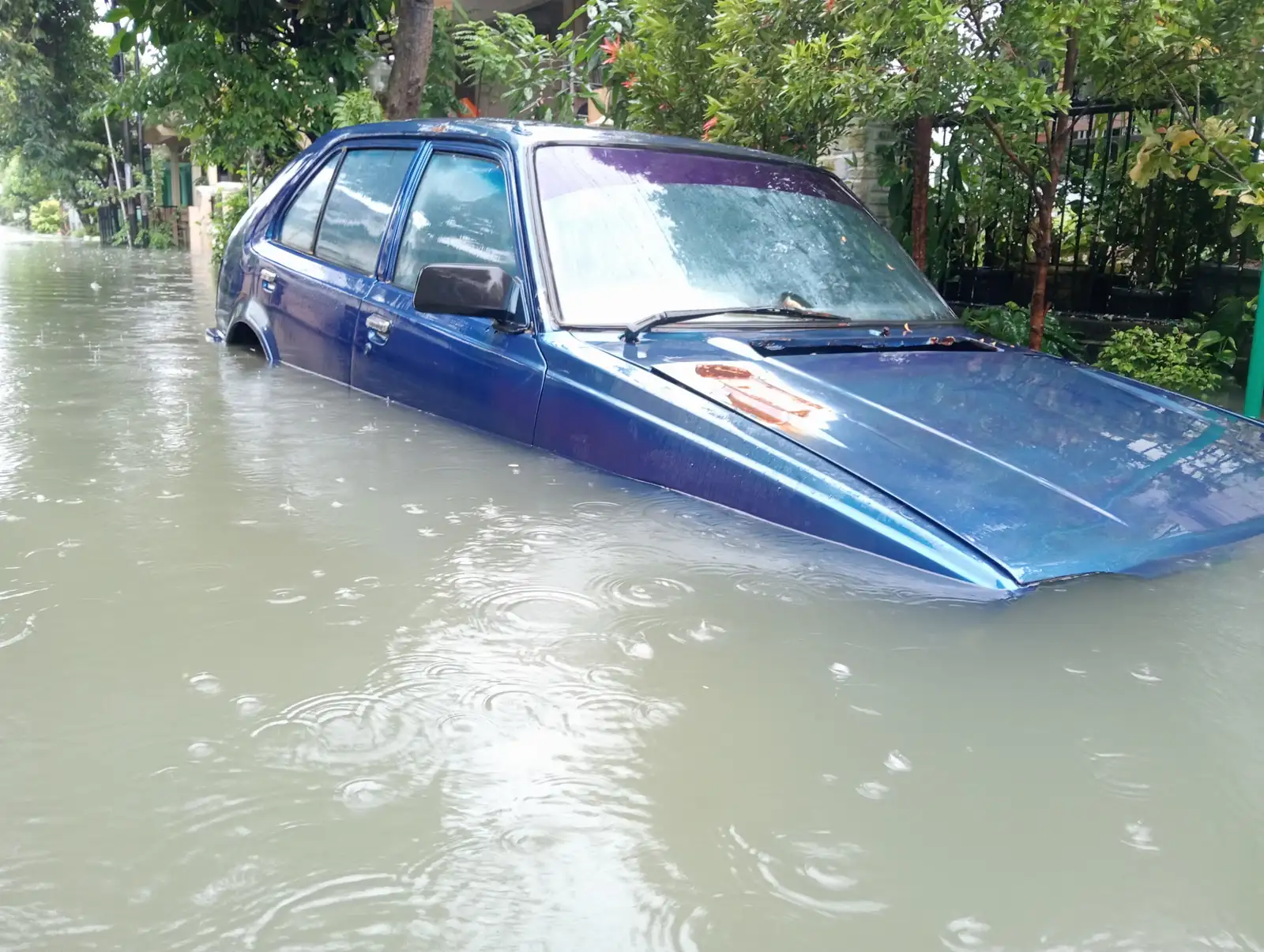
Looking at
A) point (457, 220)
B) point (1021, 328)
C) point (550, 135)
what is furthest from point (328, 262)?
point (1021, 328)

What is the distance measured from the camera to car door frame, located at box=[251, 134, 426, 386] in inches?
177

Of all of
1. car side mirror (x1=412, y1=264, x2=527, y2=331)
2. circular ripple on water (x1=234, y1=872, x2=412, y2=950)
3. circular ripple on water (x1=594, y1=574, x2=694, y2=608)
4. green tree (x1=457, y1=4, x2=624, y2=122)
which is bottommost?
circular ripple on water (x1=234, y1=872, x2=412, y2=950)

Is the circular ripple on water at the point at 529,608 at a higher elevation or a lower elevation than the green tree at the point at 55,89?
lower

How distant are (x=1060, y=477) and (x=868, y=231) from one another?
6.25 ft

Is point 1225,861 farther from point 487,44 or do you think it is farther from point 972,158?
point 487,44

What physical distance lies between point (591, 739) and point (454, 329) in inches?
88.6

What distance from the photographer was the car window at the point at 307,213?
16.6ft

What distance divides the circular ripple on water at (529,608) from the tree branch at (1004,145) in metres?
4.21

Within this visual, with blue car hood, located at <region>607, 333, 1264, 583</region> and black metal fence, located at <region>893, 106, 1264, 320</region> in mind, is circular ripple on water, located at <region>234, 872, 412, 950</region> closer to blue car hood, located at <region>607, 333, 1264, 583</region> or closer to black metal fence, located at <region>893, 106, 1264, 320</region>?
blue car hood, located at <region>607, 333, 1264, 583</region>

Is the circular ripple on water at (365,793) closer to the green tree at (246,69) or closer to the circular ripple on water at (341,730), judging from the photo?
the circular ripple on water at (341,730)

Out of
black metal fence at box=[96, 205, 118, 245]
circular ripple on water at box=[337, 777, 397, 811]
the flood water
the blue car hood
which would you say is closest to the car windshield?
the blue car hood

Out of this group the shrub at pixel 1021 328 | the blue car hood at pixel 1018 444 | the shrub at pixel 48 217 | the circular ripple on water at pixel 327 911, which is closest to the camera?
the circular ripple on water at pixel 327 911

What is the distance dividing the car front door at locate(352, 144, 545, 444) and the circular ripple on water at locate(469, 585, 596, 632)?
3.26 feet

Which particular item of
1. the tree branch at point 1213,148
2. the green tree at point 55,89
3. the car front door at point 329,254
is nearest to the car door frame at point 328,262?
the car front door at point 329,254
